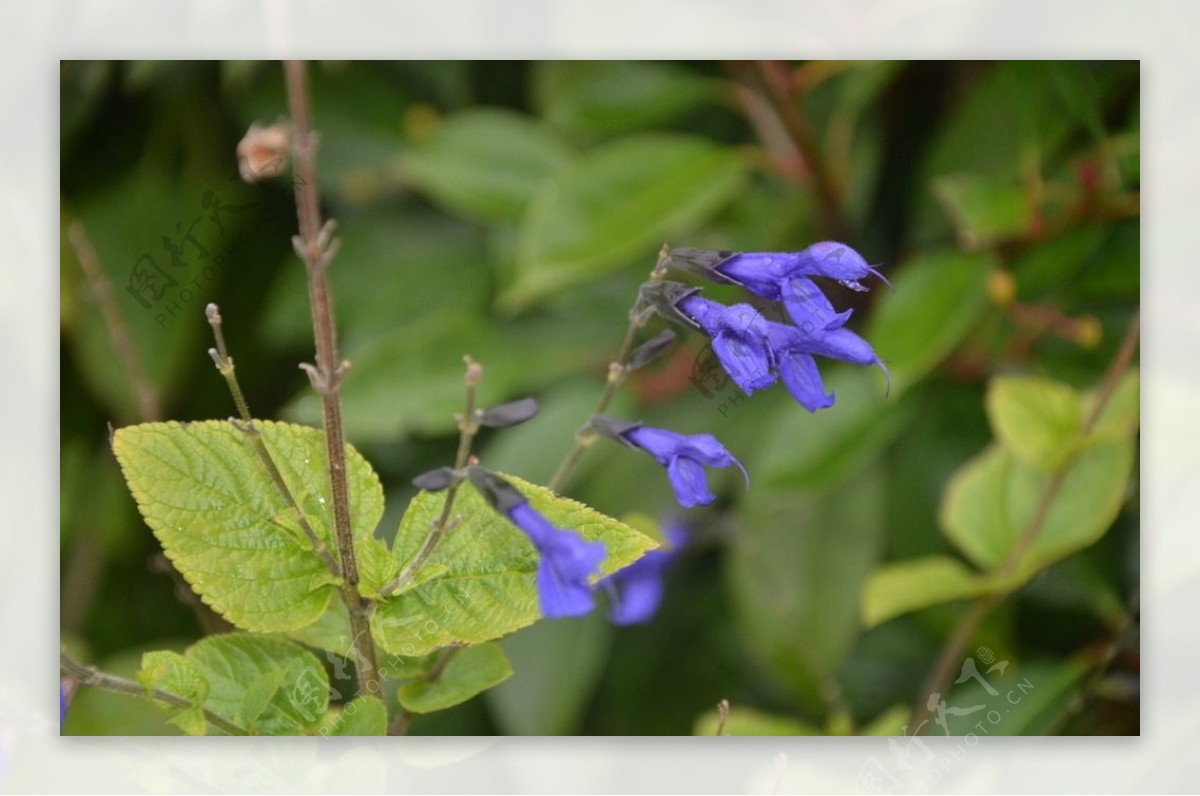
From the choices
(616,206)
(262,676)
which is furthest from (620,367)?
(616,206)

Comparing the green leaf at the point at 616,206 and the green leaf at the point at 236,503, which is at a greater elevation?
the green leaf at the point at 616,206

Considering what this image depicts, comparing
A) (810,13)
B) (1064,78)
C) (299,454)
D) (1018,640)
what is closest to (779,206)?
(810,13)

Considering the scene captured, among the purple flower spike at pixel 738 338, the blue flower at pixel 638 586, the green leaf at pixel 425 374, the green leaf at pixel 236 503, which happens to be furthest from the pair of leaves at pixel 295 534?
the green leaf at pixel 425 374

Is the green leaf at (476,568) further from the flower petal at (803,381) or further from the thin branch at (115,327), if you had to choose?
the thin branch at (115,327)

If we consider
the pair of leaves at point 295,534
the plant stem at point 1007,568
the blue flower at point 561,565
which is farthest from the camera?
the plant stem at point 1007,568

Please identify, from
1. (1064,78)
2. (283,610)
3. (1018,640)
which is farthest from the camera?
(1018,640)

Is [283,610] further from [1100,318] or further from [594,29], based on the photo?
[1100,318]

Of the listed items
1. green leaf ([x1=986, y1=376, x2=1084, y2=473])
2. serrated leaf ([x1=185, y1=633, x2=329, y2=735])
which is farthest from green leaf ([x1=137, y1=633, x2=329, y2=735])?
green leaf ([x1=986, y1=376, x2=1084, y2=473])
